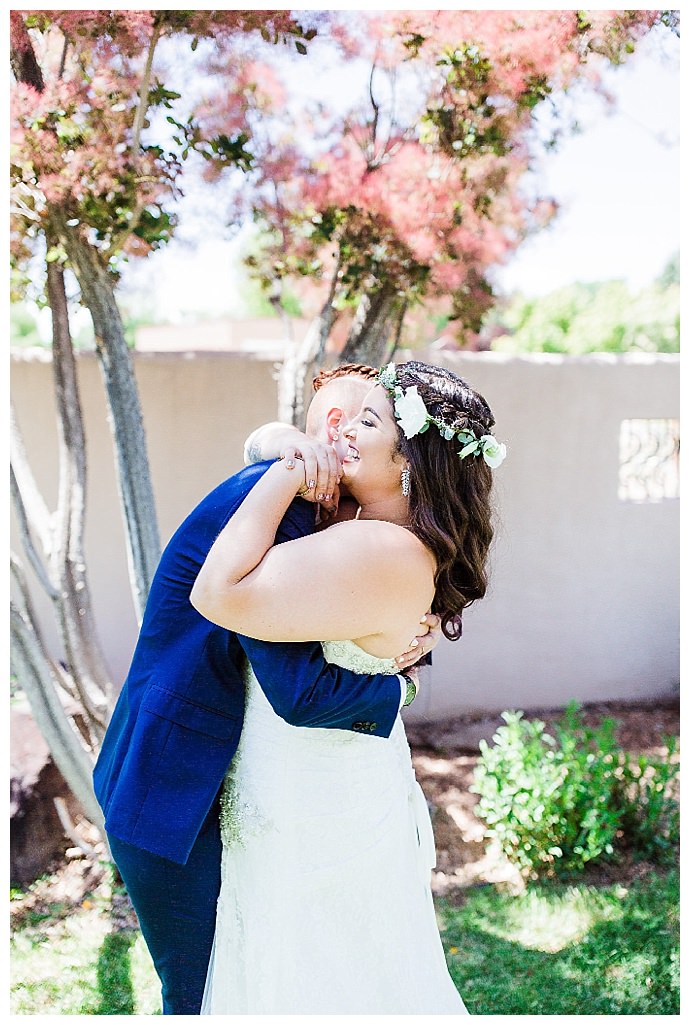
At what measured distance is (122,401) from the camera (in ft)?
10.6

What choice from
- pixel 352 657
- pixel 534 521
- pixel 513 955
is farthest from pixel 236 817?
pixel 534 521

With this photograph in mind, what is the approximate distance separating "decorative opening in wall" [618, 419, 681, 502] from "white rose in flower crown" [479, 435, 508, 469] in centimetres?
386

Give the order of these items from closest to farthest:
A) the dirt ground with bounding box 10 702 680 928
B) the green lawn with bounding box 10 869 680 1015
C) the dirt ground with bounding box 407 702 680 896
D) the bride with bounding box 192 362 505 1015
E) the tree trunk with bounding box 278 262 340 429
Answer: the bride with bounding box 192 362 505 1015 → the green lawn with bounding box 10 869 680 1015 → the dirt ground with bounding box 10 702 680 928 → the dirt ground with bounding box 407 702 680 896 → the tree trunk with bounding box 278 262 340 429

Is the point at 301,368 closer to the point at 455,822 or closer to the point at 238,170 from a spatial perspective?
the point at 238,170

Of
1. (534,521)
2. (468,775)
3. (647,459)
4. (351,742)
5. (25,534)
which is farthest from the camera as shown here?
(647,459)

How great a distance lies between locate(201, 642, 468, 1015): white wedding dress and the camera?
5.90 ft

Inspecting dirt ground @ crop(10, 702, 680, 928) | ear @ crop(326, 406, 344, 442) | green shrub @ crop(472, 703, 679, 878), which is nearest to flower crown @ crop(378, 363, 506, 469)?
ear @ crop(326, 406, 344, 442)

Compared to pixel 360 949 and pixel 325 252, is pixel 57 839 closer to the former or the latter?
pixel 360 949

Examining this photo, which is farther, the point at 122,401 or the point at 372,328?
the point at 372,328

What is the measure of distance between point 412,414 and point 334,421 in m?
0.22

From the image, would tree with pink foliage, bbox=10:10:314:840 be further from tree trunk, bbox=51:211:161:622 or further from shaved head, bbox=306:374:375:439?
shaved head, bbox=306:374:375:439

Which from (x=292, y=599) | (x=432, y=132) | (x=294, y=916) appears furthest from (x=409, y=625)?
(x=432, y=132)

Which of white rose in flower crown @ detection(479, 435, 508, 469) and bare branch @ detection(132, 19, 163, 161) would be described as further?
bare branch @ detection(132, 19, 163, 161)

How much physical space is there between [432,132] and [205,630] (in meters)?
2.57
